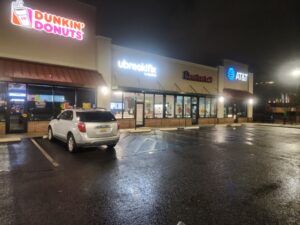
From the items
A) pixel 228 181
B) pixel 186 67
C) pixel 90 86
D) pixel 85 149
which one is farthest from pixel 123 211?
pixel 186 67

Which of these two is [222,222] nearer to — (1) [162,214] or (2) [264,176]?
(1) [162,214]

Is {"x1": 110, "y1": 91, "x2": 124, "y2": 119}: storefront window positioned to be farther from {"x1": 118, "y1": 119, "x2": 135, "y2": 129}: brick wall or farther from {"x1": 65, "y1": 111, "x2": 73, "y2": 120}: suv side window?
{"x1": 65, "y1": 111, "x2": 73, "y2": 120}: suv side window

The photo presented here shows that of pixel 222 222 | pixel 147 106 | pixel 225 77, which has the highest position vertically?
pixel 225 77

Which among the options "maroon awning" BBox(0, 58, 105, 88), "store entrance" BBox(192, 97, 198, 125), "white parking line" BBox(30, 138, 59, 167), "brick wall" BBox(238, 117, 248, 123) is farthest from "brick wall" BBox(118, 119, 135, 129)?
"brick wall" BBox(238, 117, 248, 123)

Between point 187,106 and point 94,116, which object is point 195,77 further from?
Answer: point 94,116

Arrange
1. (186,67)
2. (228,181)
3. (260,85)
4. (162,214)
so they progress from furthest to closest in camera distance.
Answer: (260,85), (186,67), (228,181), (162,214)

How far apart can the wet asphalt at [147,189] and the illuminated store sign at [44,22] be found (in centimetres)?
993

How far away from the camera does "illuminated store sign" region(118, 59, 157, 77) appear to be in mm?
21433

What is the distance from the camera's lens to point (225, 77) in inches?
1277

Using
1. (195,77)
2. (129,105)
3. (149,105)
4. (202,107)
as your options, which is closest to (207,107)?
(202,107)

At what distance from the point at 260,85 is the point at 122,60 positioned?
40783 mm

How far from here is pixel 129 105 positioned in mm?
22078

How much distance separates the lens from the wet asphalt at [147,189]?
4453 mm

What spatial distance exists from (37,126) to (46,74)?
3.68 metres
